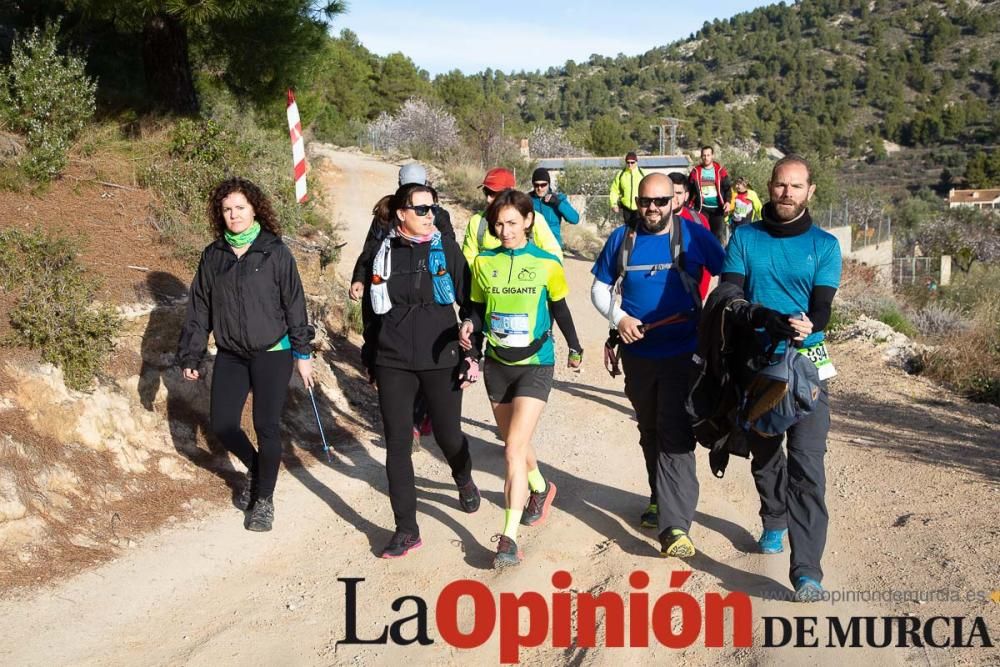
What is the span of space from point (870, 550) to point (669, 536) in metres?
1.16

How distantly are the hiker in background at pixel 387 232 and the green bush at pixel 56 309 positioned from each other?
1.79m

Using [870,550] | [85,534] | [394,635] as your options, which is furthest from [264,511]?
[870,550]

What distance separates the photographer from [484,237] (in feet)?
21.2

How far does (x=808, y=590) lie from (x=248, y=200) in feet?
12.8

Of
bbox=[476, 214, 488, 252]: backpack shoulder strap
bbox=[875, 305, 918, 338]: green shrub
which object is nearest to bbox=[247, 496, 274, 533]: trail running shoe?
bbox=[476, 214, 488, 252]: backpack shoulder strap

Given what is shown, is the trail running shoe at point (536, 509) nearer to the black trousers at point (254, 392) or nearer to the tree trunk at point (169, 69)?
the black trousers at point (254, 392)

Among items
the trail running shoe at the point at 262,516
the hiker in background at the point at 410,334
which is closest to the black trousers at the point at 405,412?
the hiker in background at the point at 410,334

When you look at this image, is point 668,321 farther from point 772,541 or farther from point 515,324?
point 772,541

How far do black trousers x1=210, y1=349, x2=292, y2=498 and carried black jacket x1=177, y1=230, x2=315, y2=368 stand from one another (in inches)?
3.6

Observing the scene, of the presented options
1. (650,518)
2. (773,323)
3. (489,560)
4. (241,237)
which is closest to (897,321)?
(650,518)

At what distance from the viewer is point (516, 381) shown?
5293 mm

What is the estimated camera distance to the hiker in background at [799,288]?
4.41 meters

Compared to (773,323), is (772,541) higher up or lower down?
lower down

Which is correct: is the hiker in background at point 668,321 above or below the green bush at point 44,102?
below
